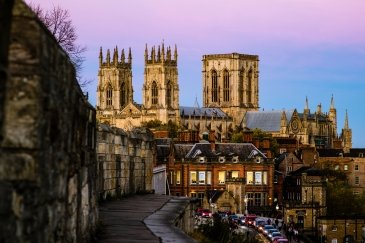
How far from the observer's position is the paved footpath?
14.8 meters

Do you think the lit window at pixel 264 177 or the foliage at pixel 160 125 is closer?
the lit window at pixel 264 177

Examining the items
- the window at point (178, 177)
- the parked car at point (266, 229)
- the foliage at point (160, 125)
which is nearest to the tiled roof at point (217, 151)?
the window at point (178, 177)

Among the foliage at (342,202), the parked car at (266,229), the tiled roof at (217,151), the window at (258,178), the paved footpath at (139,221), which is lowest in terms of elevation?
the parked car at (266,229)

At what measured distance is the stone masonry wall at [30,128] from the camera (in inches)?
275

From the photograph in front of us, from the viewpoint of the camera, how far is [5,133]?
707 centimetres

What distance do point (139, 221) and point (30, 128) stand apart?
10.5m

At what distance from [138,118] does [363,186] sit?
177ft

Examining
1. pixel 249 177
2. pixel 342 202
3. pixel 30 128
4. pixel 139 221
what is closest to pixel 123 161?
pixel 139 221

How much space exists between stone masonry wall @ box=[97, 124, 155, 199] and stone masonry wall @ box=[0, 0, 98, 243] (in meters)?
12.0

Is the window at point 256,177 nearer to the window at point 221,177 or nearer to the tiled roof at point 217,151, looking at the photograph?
the tiled roof at point 217,151

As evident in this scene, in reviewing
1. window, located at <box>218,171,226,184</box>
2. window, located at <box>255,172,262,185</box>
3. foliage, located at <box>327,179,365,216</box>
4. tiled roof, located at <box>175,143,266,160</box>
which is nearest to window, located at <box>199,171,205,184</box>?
window, located at <box>218,171,226,184</box>

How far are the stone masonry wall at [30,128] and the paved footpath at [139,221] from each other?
549 centimetres

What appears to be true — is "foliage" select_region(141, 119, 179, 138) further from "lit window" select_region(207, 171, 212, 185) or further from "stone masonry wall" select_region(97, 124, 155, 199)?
"stone masonry wall" select_region(97, 124, 155, 199)

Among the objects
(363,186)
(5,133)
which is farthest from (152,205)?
(363,186)
